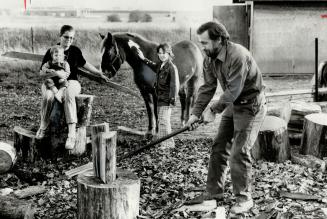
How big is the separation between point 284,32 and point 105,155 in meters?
3.86

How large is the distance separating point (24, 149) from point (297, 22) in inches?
174

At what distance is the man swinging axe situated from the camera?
16.2ft

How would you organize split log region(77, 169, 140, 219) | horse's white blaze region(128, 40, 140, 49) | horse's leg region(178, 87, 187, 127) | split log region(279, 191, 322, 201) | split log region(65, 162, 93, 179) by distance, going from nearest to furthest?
split log region(77, 169, 140, 219) → split log region(279, 191, 322, 201) → split log region(65, 162, 93, 179) → horse's white blaze region(128, 40, 140, 49) → horse's leg region(178, 87, 187, 127)

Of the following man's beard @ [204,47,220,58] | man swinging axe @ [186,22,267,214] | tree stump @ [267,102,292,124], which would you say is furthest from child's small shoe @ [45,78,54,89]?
tree stump @ [267,102,292,124]

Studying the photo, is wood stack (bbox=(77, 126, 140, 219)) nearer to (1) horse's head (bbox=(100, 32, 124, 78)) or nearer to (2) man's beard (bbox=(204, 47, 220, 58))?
(2) man's beard (bbox=(204, 47, 220, 58))

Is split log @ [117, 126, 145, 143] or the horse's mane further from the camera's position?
split log @ [117, 126, 145, 143]

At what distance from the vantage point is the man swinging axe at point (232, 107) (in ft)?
16.2

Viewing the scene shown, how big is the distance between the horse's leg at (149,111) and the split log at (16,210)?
7.38 feet

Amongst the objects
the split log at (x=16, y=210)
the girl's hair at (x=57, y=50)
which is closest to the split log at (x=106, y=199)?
the split log at (x=16, y=210)

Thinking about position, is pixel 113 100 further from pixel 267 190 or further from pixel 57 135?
pixel 267 190

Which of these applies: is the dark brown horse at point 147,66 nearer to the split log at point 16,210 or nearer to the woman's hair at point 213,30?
the woman's hair at point 213,30

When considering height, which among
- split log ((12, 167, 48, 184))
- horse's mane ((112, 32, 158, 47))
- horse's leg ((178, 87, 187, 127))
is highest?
horse's mane ((112, 32, 158, 47))

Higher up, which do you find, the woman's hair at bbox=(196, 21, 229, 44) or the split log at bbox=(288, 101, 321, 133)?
the woman's hair at bbox=(196, 21, 229, 44)

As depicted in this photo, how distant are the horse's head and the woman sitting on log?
0.28 m
